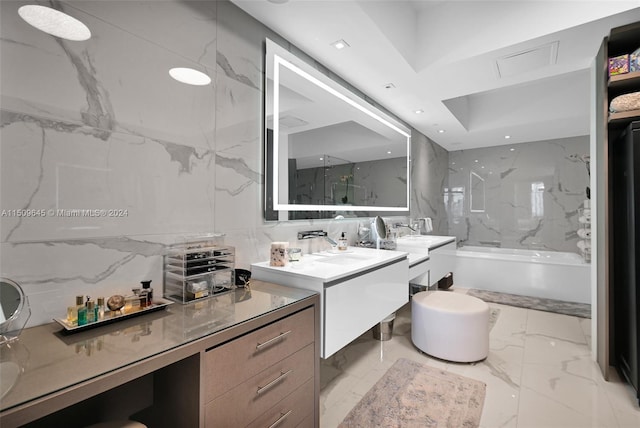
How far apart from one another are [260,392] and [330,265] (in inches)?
33.4

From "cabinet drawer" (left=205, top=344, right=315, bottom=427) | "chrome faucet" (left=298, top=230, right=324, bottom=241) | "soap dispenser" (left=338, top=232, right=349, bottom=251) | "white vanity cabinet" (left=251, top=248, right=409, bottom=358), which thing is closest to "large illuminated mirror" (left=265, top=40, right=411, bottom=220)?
"chrome faucet" (left=298, top=230, right=324, bottom=241)

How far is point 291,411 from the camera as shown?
1.27 metres

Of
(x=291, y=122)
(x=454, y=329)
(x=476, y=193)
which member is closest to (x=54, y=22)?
(x=291, y=122)

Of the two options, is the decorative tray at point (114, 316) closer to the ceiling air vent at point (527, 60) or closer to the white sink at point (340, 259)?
the white sink at point (340, 259)

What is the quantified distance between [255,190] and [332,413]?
4.59ft

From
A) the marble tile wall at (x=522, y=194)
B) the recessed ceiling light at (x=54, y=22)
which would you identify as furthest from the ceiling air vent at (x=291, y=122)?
the marble tile wall at (x=522, y=194)

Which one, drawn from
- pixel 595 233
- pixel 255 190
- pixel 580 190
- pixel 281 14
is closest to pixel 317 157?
pixel 255 190

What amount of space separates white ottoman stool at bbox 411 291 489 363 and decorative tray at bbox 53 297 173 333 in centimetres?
192

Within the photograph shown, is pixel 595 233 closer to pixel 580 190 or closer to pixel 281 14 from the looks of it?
pixel 281 14

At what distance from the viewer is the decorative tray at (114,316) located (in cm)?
95

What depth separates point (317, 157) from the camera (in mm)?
2307

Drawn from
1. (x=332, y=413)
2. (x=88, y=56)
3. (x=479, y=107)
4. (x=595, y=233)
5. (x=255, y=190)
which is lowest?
(x=332, y=413)

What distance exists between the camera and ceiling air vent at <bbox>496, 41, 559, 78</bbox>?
6.89 feet

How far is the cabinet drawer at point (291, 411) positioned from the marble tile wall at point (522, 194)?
15.9ft
